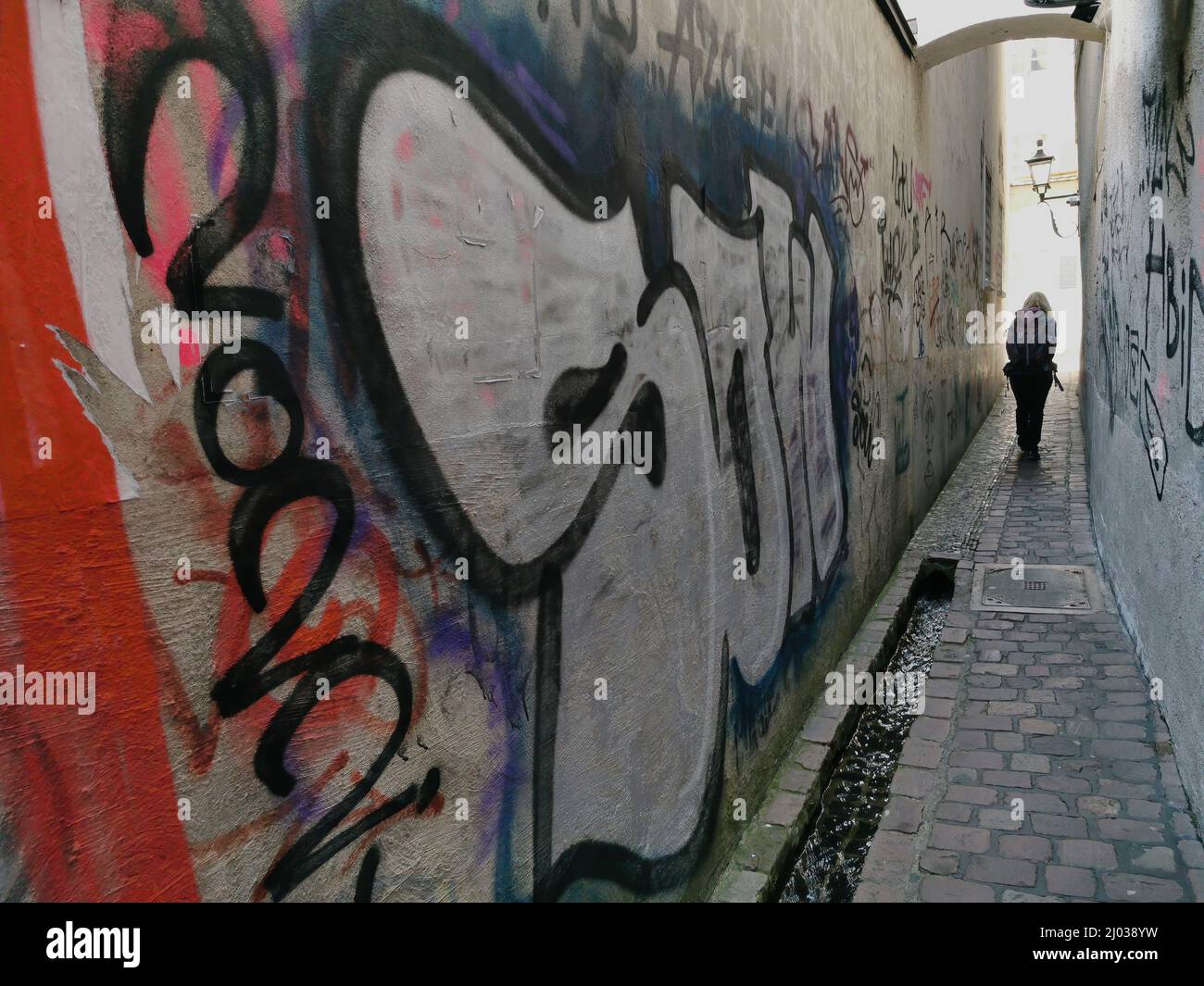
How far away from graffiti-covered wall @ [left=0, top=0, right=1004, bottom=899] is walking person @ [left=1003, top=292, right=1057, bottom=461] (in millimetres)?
9960

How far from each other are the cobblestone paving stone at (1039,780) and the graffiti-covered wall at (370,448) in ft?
3.57

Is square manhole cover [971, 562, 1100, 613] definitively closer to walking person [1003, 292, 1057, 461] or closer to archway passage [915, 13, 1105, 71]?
archway passage [915, 13, 1105, 71]

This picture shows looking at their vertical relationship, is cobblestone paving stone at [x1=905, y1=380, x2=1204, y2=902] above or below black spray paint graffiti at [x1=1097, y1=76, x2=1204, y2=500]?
below

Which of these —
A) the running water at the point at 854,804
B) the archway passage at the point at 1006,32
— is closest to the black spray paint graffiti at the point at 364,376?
the running water at the point at 854,804

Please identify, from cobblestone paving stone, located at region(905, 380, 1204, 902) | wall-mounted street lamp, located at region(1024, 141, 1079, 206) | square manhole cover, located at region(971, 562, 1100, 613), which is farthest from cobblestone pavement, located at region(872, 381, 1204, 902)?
wall-mounted street lamp, located at region(1024, 141, 1079, 206)

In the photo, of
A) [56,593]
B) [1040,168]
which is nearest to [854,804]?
[56,593]

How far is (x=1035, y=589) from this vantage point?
290 inches

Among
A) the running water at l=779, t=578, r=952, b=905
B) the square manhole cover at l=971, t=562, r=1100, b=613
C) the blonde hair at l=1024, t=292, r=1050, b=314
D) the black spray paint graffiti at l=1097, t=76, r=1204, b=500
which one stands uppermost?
the blonde hair at l=1024, t=292, r=1050, b=314

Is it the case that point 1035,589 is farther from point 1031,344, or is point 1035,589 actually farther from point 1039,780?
point 1031,344

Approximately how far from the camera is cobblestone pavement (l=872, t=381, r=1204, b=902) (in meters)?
3.70

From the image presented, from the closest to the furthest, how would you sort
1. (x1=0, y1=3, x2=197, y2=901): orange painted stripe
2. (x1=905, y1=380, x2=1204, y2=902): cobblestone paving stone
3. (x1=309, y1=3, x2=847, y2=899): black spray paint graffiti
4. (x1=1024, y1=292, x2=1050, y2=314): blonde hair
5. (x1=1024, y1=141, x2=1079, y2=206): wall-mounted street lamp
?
(x1=0, y1=3, x2=197, y2=901): orange painted stripe
(x1=309, y1=3, x2=847, y2=899): black spray paint graffiti
(x1=905, y1=380, x2=1204, y2=902): cobblestone paving stone
(x1=1024, y1=292, x2=1050, y2=314): blonde hair
(x1=1024, y1=141, x2=1079, y2=206): wall-mounted street lamp

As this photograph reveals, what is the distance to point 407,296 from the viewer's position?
1894 mm

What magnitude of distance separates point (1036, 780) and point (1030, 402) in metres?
9.21

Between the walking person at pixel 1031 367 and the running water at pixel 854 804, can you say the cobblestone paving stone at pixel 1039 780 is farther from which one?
the walking person at pixel 1031 367
